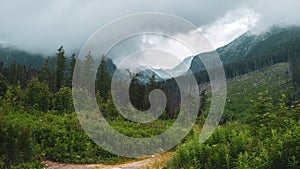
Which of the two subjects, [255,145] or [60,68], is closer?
[255,145]

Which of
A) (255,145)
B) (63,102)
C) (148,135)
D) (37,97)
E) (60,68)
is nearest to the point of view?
(255,145)

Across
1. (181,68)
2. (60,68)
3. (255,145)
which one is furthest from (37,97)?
(60,68)

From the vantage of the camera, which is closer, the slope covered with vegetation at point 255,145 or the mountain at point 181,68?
the slope covered with vegetation at point 255,145

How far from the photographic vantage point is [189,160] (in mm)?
9906

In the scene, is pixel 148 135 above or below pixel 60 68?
below

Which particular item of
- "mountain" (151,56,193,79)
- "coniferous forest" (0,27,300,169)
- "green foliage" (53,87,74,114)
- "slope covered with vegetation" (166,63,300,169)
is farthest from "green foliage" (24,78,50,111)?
"slope covered with vegetation" (166,63,300,169)

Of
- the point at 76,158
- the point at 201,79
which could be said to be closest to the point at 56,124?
the point at 76,158

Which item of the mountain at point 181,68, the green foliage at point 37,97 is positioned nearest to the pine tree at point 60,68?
the green foliage at point 37,97

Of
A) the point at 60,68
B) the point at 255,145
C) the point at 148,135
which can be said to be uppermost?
the point at 60,68

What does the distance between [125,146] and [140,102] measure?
16.0 metres

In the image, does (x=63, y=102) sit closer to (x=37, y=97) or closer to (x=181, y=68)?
(x=37, y=97)

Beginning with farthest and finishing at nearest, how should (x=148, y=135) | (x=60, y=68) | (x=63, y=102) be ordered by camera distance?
(x=60, y=68)
(x=63, y=102)
(x=148, y=135)

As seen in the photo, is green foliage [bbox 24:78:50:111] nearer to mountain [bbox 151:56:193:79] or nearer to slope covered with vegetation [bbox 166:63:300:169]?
mountain [bbox 151:56:193:79]

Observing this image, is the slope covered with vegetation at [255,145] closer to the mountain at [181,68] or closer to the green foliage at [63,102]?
the mountain at [181,68]
